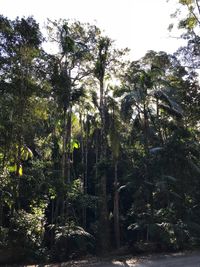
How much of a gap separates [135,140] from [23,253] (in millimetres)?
11996

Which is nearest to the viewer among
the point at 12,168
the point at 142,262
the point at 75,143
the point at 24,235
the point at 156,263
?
the point at 156,263

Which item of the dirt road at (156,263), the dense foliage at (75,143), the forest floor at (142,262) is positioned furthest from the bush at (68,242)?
the dirt road at (156,263)

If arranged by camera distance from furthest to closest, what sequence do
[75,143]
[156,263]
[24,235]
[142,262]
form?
[75,143]
[24,235]
[142,262]
[156,263]

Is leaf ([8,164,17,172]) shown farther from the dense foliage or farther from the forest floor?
the forest floor

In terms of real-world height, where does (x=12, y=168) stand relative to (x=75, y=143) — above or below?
below

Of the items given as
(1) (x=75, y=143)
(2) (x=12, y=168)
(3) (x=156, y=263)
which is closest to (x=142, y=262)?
(3) (x=156, y=263)

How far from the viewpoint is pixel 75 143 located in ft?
66.9

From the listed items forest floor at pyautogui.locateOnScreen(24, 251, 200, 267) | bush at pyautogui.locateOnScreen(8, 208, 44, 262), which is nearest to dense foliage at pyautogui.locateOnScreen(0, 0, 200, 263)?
bush at pyautogui.locateOnScreen(8, 208, 44, 262)

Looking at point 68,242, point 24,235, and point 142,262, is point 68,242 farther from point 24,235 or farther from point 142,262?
point 142,262

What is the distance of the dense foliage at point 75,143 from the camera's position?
45.7ft

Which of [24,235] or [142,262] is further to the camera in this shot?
[24,235]

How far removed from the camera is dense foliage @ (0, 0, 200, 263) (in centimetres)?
1393

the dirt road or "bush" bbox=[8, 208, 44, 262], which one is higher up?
"bush" bbox=[8, 208, 44, 262]

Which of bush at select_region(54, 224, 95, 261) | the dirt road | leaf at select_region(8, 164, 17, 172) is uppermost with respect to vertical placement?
leaf at select_region(8, 164, 17, 172)
